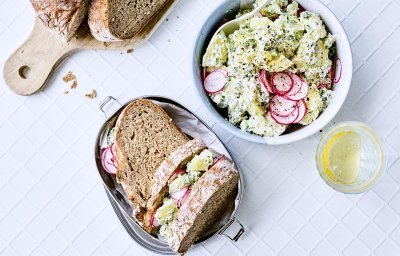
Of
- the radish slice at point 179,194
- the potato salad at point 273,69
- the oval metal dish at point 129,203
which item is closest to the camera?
the potato salad at point 273,69

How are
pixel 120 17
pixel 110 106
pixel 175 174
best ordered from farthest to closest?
1. pixel 110 106
2. pixel 120 17
3. pixel 175 174

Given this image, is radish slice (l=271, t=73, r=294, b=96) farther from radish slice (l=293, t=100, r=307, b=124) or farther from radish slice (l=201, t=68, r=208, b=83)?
radish slice (l=201, t=68, r=208, b=83)

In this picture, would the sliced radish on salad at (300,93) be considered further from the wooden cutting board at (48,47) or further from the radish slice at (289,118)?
the wooden cutting board at (48,47)

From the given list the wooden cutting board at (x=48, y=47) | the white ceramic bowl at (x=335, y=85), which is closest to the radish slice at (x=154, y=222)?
the white ceramic bowl at (x=335, y=85)

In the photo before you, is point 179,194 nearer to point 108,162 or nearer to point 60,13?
point 108,162

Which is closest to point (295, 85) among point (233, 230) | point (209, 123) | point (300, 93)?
point (300, 93)

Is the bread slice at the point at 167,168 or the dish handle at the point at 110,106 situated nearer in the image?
the bread slice at the point at 167,168

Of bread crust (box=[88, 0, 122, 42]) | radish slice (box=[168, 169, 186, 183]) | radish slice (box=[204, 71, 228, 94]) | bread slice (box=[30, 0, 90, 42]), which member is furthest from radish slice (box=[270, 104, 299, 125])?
bread slice (box=[30, 0, 90, 42])
